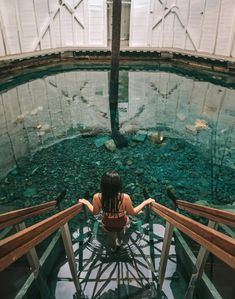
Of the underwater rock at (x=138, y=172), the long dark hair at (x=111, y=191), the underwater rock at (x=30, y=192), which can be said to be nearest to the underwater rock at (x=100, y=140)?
the underwater rock at (x=138, y=172)

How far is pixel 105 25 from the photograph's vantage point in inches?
781

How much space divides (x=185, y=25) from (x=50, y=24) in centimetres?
1068

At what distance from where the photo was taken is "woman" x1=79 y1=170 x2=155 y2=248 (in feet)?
8.97

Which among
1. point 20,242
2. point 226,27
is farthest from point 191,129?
point 226,27

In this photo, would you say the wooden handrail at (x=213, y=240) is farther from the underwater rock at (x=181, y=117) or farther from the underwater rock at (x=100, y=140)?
the underwater rock at (x=181, y=117)

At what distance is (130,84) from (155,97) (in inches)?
103

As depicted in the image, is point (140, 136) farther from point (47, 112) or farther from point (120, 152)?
point (47, 112)

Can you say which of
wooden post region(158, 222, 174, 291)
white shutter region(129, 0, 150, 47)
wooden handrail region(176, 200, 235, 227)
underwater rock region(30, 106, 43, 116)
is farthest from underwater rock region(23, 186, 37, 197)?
white shutter region(129, 0, 150, 47)

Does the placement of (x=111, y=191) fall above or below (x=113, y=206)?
above

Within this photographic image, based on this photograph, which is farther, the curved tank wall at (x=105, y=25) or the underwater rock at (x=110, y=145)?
the curved tank wall at (x=105, y=25)

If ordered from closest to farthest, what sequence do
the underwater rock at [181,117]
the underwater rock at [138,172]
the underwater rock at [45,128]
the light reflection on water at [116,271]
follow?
the light reflection on water at [116,271], the underwater rock at [138,172], the underwater rock at [45,128], the underwater rock at [181,117]

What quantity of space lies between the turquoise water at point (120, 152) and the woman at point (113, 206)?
1.29 ft

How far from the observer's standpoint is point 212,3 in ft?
53.2

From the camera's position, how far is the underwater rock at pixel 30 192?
5.84m
